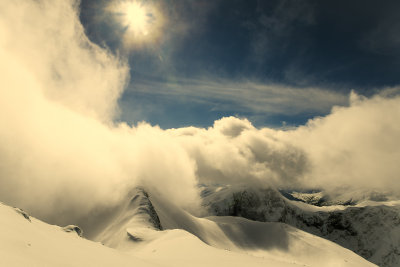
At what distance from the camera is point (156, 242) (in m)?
29.8

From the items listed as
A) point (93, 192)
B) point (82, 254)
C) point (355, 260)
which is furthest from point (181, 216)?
point (82, 254)

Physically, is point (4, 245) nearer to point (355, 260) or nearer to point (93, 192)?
point (93, 192)

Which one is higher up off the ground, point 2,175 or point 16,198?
point 2,175

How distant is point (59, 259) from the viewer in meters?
9.53

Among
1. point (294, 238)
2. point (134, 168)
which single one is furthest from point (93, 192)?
point (294, 238)

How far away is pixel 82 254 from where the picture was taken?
1158 centimetres

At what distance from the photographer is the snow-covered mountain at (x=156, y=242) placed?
402 inches

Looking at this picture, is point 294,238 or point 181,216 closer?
point 181,216

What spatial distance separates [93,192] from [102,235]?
29.7 metres

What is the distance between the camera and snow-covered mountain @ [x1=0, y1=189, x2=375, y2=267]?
33.5 feet

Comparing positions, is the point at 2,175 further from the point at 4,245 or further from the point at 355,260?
the point at 355,260

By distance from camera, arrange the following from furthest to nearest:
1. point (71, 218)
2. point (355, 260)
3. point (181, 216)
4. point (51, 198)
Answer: point (181, 216)
point (355, 260)
point (51, 198)
point (71, 218)

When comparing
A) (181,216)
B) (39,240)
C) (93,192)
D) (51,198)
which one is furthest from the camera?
(181,216)

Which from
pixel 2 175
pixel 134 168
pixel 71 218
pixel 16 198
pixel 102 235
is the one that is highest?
pixel 134 168
